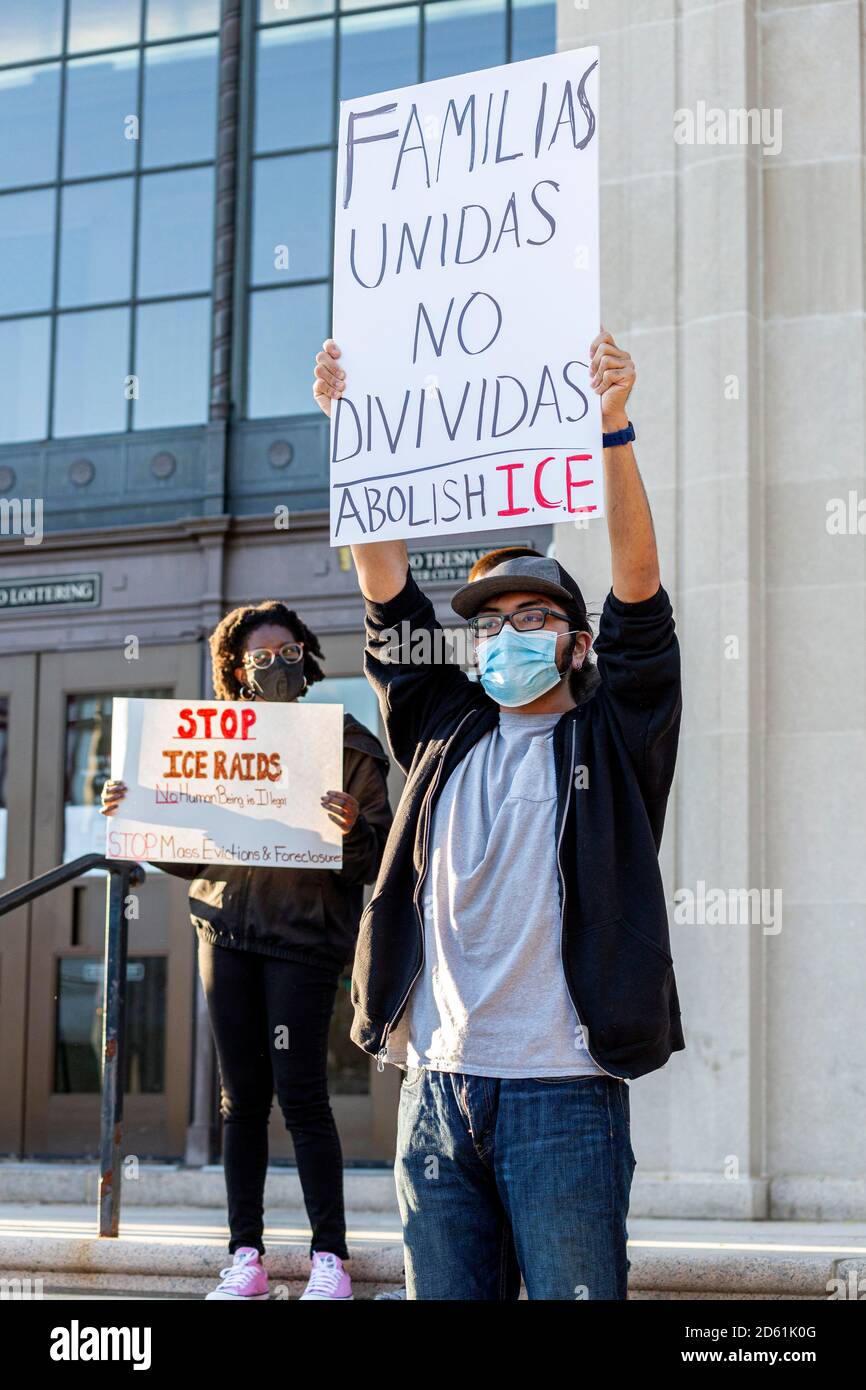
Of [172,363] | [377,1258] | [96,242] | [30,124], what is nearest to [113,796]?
[377,1258]

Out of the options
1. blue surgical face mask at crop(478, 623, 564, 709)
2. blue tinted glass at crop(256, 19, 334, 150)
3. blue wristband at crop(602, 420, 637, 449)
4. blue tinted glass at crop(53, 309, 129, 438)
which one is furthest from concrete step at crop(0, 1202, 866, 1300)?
blue tinted glass at crop(256, 19, 334, 150)

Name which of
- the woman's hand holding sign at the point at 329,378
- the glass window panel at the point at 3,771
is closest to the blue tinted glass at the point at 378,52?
the glass window panel at the point at 3,771

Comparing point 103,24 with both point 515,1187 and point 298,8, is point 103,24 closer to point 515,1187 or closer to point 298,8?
point 298,8

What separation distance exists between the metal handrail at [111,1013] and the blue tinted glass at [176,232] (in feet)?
11.5

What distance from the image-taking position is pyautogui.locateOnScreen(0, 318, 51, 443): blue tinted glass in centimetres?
809

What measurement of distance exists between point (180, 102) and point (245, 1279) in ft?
17.8

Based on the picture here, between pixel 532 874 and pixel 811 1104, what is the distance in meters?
3.17

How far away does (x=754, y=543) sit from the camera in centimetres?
596

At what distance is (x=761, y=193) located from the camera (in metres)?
6.18

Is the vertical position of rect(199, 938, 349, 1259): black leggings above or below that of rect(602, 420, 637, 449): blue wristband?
below

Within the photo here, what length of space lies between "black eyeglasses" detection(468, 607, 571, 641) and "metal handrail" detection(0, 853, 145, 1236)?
232 cm

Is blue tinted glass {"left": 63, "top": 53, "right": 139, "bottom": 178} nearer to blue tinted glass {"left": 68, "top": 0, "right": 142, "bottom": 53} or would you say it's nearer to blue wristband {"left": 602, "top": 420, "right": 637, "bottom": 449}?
blue tinted glass {"left": 68, "top": 0, "right": 142, "bottom": 53}

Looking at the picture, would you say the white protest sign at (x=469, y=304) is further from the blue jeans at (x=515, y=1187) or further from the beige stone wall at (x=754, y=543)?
the beige stone wall at (x=754, y=543)

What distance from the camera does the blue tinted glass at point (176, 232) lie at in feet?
25.9
